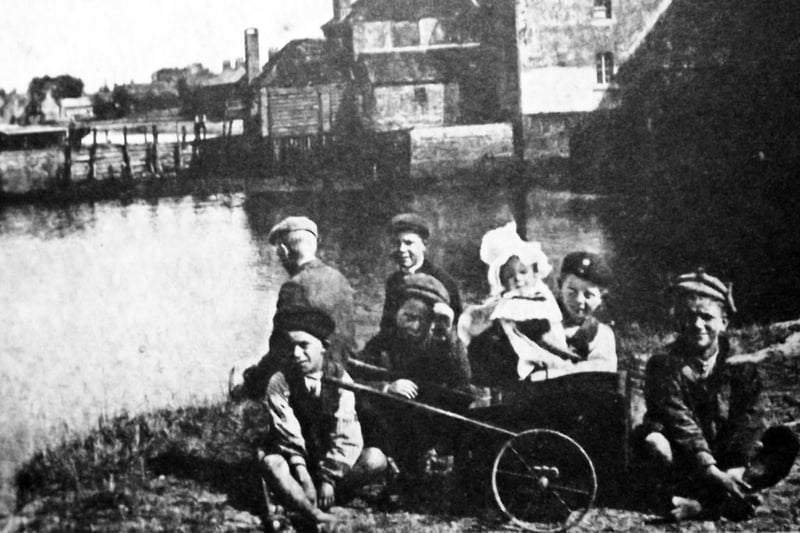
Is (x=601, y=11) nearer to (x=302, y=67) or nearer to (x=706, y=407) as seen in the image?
(x=302, y=67)

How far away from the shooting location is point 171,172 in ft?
17.0

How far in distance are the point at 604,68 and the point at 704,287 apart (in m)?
1.33

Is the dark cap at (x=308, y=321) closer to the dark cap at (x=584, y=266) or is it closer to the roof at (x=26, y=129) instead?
the dark cap at (x=584, y=266)

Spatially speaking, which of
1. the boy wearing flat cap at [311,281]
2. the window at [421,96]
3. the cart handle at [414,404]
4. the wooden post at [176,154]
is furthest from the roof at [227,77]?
the cart handle at [414,404]

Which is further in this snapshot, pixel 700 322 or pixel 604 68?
pixel 604 68

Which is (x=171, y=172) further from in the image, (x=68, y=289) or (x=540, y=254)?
(x=540, y=254)

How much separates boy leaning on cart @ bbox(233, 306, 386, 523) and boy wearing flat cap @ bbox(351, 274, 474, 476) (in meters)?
0.15

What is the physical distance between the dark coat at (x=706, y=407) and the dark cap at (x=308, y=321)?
5.66ft

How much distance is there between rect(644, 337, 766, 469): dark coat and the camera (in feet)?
16.4

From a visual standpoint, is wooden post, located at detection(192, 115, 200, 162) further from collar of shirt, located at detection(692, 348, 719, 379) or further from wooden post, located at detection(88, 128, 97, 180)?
collar of shirt, located at detection(692, 348, 719, 379)

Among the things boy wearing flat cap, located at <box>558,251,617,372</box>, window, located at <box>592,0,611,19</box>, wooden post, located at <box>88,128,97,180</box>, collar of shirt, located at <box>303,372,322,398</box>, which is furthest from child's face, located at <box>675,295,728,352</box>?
wooden post, located at <box>88,128,97,180</box>

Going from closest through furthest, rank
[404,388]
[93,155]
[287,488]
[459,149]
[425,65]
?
[287,488], [404,388], [93,155], [425,65], [459,149]

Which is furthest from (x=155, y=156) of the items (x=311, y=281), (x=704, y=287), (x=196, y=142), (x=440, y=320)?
(x=704, y=287)

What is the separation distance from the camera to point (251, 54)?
5.06m
